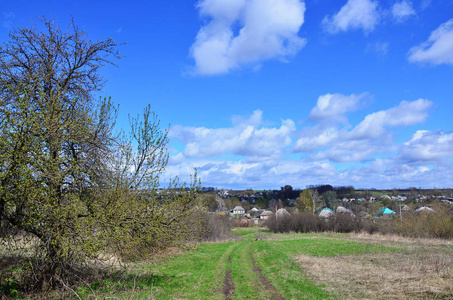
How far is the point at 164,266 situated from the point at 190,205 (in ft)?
25.2

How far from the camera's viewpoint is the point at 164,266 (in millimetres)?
17312

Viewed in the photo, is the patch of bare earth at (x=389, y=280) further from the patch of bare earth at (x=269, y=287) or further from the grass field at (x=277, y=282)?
the patch of bare earth at (x=269, y=287)

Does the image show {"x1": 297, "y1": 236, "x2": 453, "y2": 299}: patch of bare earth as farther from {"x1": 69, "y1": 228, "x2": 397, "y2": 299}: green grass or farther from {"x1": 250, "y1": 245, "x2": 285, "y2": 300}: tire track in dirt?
{"x1": 250, "y1": 245, "x2": 285, "y2": 300}: tire track in dirt

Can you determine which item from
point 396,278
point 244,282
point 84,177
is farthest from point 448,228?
point 84,177

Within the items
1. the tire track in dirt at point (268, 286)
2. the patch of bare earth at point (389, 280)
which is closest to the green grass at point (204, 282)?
the tire track in dirt at point (268, 286)

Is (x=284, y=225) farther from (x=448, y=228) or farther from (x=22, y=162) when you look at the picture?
(x=22, y=162)

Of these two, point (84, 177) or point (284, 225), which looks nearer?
point (84, 177)

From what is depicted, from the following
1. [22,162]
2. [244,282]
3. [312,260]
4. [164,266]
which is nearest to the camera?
[22,162]

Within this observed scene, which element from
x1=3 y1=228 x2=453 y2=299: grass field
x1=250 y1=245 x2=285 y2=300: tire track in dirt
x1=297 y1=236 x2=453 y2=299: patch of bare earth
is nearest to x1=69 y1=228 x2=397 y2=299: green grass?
x1=3 y1=228 x2=453 y2=299: grass field

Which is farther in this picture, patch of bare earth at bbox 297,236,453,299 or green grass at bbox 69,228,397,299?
green grass at bbox 69,228,397,299

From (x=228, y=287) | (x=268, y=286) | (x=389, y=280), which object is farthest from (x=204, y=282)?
(x=389, y=280)

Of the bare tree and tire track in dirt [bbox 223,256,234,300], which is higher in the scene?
the bare tree

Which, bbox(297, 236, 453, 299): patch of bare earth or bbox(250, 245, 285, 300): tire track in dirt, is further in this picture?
bbox(250, 245, 285, 300): tire track in dirt

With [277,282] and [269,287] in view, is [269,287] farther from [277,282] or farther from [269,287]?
[277,282]
